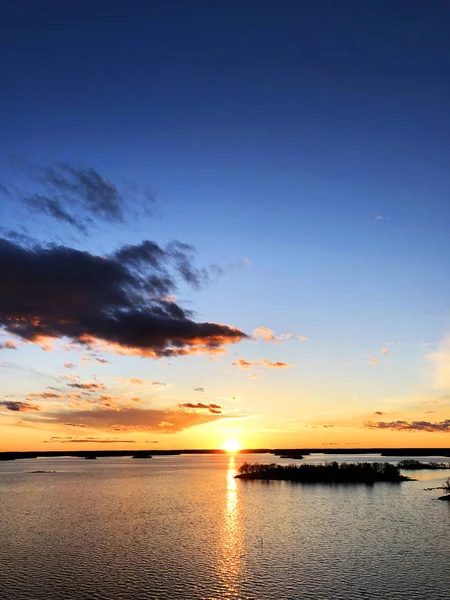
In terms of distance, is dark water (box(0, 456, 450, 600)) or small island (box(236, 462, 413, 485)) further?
small island (box(236, 462, 413, 485))

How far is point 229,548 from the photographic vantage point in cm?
4316

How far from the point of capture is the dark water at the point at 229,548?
31609mm

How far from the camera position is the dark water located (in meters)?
31.6

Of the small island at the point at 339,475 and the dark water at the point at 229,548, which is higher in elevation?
the small island at the point at 339,475

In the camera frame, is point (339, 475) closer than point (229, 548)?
No

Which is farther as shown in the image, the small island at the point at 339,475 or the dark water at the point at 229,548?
the small island at the point at 339,475

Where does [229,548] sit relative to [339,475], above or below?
below

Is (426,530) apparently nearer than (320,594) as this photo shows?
No

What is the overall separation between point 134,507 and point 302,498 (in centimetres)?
2506

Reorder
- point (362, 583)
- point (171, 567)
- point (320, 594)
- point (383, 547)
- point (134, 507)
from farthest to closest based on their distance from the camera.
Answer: point (134, 507) < point (383, 547) < point (171, 567) < point (362, 583) < point (320, 594)

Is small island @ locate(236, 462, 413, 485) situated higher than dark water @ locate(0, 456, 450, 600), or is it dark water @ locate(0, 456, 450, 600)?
small island @ locate(236, 462, 413, 485)

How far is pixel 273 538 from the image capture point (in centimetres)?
4703

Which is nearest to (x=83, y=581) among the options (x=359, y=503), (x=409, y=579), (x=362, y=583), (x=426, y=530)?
(x=362, y=583)

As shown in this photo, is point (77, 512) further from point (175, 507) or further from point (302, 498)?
point (302, 498)
